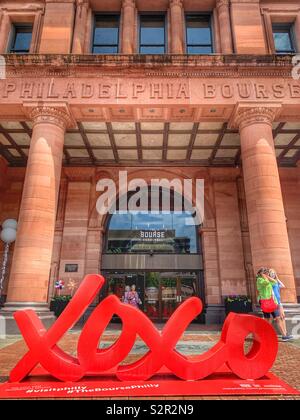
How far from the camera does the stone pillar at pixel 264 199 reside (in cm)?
1100

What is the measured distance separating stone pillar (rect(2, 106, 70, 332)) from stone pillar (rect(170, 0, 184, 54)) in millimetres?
7107

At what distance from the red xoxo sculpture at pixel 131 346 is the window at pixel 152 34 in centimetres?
1579

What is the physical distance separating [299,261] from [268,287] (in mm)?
11331

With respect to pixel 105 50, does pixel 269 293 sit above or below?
below

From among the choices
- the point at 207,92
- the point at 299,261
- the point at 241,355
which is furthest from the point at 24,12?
the point at 299,261

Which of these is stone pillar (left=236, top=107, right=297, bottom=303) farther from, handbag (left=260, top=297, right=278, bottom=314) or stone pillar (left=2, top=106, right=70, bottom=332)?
stone pillar (left=2, top=106, right=70, bottom=332)

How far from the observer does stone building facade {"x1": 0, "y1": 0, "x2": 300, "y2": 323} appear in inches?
467

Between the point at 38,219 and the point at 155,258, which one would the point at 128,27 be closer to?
the point at 38,219

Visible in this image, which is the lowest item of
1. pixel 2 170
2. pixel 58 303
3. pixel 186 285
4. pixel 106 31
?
pixel 58 303

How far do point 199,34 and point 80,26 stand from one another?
6.82 metres

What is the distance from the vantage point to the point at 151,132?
16.0 metres

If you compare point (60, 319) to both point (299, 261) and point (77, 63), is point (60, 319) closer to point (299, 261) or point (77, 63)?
point (77, 63)

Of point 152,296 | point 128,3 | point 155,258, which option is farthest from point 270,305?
point 128,3
